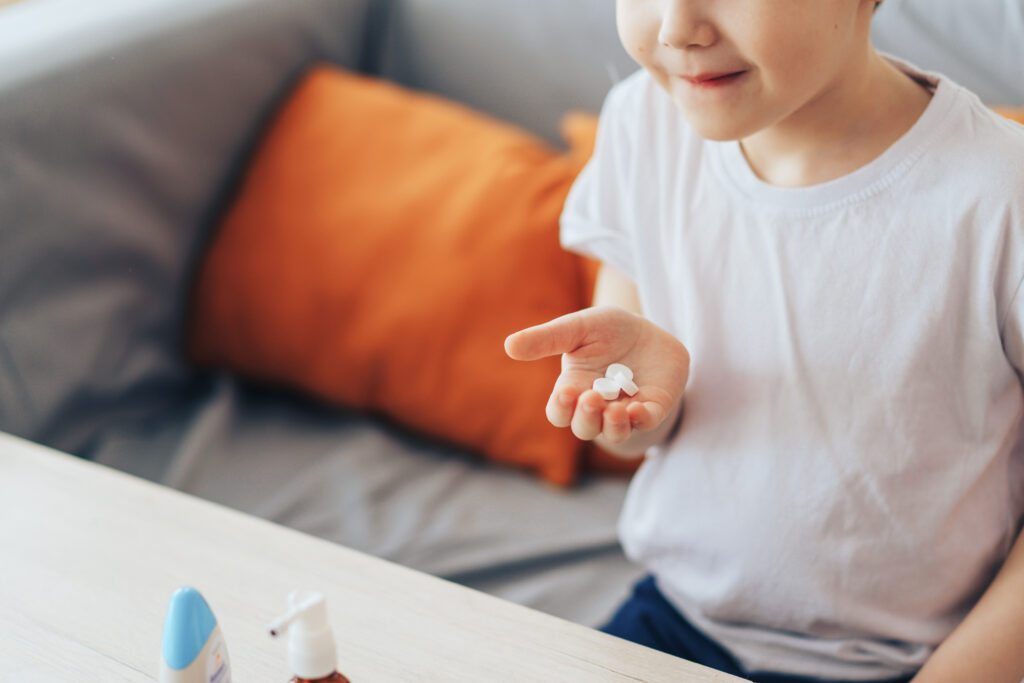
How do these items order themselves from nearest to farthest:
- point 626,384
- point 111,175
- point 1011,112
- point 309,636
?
point 309,636
point 626,384
point 1011,112
point 111,175

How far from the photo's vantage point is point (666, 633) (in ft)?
2.52

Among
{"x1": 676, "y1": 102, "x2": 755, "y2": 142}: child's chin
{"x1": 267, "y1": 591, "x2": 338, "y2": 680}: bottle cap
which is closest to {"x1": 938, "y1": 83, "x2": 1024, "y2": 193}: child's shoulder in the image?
{"x1": 676, "y1": 102, "x2": 755, "y2": 142}: child's chin

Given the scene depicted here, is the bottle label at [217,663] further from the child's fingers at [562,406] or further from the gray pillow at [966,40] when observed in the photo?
the gray pillow at [966,40]

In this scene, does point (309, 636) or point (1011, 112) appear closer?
point (309, 636)

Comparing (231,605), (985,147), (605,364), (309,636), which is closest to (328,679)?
(309,636)

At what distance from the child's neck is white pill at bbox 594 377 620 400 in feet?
0.72

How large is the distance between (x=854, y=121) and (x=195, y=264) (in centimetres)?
88

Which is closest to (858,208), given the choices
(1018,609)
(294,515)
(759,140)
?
(759,140)

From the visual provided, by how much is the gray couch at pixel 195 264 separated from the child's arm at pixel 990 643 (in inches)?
13.7

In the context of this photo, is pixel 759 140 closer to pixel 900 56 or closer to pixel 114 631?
pixel 900 56

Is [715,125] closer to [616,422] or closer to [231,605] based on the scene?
[616,422]

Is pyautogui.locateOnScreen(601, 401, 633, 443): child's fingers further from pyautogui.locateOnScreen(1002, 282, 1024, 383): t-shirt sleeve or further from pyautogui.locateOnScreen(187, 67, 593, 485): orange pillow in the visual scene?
pyautogui.locateOnScreen(187, 67, 593, 485): orange pillow

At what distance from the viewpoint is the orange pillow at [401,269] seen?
107 cm

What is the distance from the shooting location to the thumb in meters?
0.51
